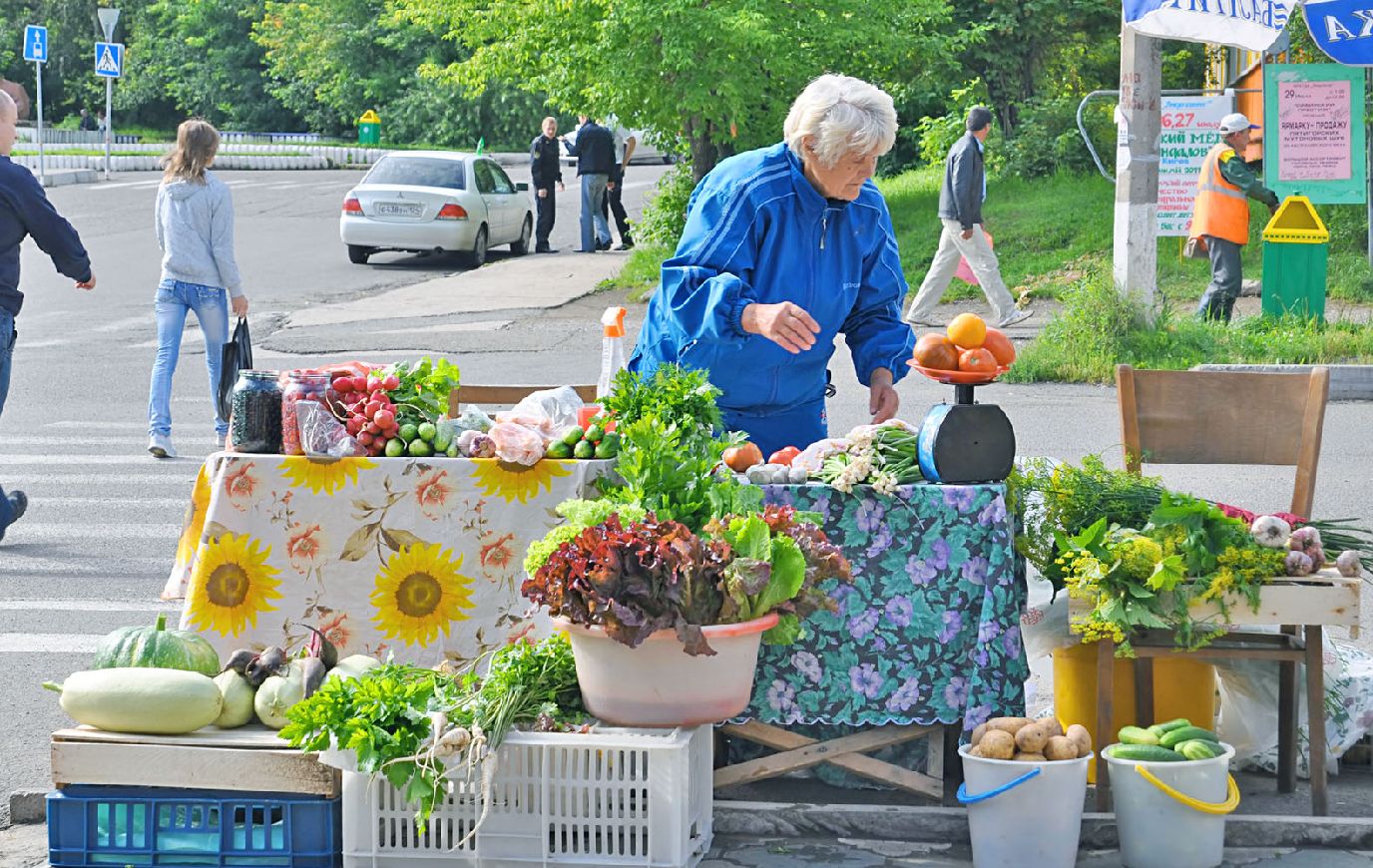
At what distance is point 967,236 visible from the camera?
15.5m

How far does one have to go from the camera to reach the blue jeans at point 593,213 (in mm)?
23125

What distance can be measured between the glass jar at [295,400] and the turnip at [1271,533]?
8.65 feet

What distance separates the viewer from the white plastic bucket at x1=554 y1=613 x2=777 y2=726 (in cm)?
414

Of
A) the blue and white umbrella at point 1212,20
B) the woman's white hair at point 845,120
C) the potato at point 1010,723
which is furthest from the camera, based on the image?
the blue and white umbrella at point 1212,20

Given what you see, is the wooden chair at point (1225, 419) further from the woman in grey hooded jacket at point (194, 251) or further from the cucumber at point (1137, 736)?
the woman in grey hooded jacket at point (194, 251)

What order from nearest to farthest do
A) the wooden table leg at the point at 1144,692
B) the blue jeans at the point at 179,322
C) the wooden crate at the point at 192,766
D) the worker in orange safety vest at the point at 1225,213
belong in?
the wooden crate at the point at 192,766 → the wooden table leg at the point at 1144,692 → the blue jeans at the point at 179,322 → the worker in orange safety vest at the point at 1225,213

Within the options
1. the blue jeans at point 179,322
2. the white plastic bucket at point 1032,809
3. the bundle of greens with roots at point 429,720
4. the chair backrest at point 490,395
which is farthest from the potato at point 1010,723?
the blue jeans at point 179,322

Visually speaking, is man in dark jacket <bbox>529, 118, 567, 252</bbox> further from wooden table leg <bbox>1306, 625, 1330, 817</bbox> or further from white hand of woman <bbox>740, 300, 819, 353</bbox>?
wooden table leg <bbox>1306, 625, 1330, 817</bbox>

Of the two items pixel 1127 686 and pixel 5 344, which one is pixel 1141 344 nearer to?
pixel 5 344

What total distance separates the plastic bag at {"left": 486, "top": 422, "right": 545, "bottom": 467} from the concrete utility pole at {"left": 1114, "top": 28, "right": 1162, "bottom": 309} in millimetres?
8970

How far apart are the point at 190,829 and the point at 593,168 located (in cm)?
1897

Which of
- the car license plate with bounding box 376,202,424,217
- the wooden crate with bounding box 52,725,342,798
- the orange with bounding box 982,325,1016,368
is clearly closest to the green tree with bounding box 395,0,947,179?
the car license plate with bounding box 376,202,424,217

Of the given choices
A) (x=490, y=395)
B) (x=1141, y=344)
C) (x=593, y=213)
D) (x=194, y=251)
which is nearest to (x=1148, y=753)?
(x=490, y=395)

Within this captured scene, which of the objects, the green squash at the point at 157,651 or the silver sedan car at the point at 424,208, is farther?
the silver sedan car at the point at 424,208
